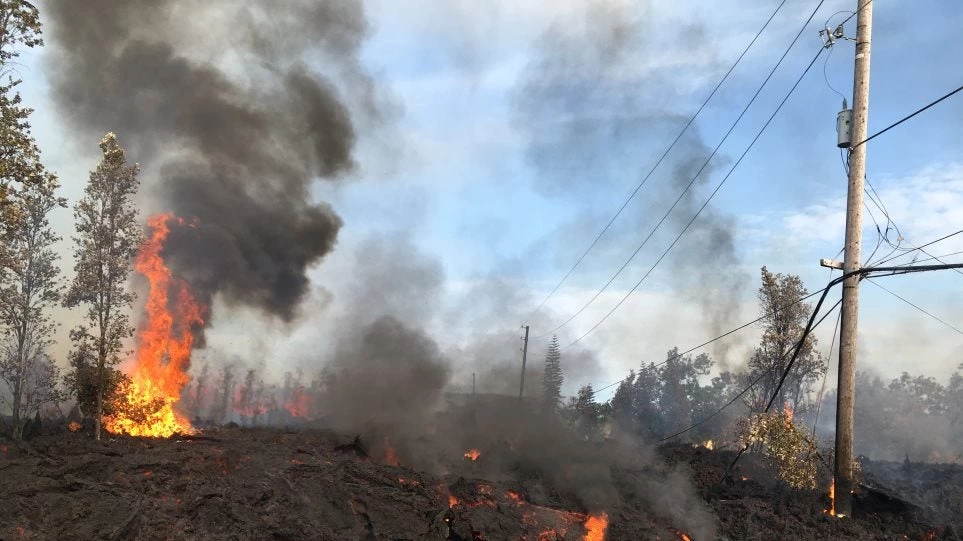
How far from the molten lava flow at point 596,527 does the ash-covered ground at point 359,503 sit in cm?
7

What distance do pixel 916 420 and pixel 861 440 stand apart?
22.4 feet

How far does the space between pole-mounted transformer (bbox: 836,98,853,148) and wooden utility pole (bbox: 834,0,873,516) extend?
4.0 inches

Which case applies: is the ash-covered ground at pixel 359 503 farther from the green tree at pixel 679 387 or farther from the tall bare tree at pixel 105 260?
the green tree at pixel 679 387

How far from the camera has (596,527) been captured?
1689cm

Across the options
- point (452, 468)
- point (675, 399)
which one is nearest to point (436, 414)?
point (452, 468)

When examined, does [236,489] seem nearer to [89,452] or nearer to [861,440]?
[89,452]

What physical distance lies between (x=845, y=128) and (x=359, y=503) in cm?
1705

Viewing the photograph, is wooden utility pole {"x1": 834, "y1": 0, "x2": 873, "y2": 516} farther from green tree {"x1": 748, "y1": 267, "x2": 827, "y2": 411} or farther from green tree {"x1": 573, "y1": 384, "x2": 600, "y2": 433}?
green tree {"x1": 573, "y1": 384, "x2": 600, "y2": 433}

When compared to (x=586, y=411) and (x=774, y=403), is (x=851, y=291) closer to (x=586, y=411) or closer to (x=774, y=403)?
(x=774, y=403)

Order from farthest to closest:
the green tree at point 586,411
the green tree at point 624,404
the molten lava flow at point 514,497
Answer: the green tree at point 624,404
the green tree at point 586,411
the molten lava flow at point 514,497

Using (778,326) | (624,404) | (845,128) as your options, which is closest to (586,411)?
(624,404)

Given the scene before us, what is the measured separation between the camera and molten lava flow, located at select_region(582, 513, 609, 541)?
54.0 feet

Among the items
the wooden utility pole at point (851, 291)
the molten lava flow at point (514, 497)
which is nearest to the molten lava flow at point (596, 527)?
the molten lava flow at point (514, 497)

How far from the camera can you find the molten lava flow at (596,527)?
16.5 meters
